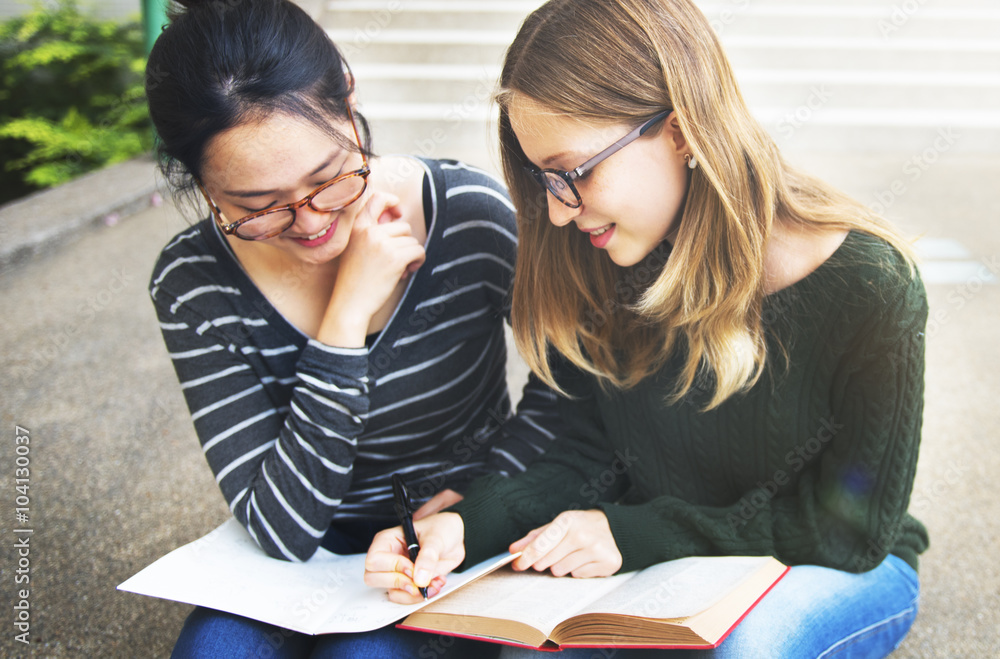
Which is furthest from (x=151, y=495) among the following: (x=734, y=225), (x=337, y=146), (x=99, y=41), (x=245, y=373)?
(x=99, y=41)

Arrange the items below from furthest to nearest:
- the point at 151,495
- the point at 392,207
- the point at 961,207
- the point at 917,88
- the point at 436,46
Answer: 1. the point at 436,46
2. the point at 917,88
3. the point at 961,207
4. the point at 151,495
5. the point at 392,207

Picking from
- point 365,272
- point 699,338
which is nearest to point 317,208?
point 365,272

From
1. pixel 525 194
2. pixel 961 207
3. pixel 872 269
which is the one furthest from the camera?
pixel 961 207

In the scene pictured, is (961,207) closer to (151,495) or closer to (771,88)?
(771,88)

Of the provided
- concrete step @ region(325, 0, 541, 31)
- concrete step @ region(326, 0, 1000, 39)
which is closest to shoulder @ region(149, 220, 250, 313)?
concrete step @ region(326, 0, 1000, 39)

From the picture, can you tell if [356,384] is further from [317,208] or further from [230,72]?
[230,72]

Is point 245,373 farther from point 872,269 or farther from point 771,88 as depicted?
point 771,88

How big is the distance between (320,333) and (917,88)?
5.39 metres

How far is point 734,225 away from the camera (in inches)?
45.3

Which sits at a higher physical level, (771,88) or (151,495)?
(771,88)

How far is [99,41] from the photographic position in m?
5.97

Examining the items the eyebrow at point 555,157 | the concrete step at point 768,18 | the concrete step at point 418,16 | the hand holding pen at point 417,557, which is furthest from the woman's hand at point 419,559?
the concrete step at point 418,16

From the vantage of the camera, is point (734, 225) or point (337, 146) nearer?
point (734, 225)

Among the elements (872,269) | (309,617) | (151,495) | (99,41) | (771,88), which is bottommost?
(99,41)
